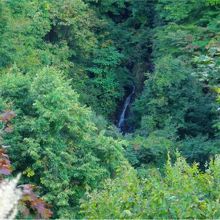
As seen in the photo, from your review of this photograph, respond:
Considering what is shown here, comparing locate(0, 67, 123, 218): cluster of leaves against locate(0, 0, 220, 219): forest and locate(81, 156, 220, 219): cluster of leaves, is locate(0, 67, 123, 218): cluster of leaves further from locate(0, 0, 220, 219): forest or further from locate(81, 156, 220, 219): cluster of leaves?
locate(81, 156, 220, 219): cluster of leaves

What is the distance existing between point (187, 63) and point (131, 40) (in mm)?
6541

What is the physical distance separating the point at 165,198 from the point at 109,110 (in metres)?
15.6

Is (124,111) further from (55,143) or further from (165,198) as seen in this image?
(165,198)

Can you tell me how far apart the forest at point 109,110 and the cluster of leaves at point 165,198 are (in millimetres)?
12

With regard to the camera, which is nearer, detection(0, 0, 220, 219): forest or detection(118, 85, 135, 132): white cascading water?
detection(0, 0, 220, 219): forest

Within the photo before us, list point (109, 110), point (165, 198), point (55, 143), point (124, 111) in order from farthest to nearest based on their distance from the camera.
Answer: point (124, 111), point (109, 110), point (55, 143), point (165, 198)

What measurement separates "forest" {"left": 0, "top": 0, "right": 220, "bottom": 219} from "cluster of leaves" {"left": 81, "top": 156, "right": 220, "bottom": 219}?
12 mm

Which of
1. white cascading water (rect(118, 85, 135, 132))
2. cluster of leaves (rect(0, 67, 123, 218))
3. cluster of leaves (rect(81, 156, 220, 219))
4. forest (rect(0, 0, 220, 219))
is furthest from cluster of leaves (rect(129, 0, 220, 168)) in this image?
cluster of leaves (rect(81, 156, 220, 219))

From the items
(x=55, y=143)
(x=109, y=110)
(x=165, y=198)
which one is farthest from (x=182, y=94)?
(x=165, y=198)

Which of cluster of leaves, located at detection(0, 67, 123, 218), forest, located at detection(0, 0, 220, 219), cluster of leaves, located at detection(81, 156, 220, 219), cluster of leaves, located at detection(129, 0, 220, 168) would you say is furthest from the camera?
cluster of leaves, located at detection(129, 0, 220, 168)

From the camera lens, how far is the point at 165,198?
5074 mm

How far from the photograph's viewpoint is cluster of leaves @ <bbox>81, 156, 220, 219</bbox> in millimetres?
4996

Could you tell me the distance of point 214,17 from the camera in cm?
1708

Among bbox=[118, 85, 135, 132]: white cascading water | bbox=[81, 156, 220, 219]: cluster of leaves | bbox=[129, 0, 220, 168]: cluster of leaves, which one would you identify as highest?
bbox=[81, 156, 220, 219]: cluster of leaves
